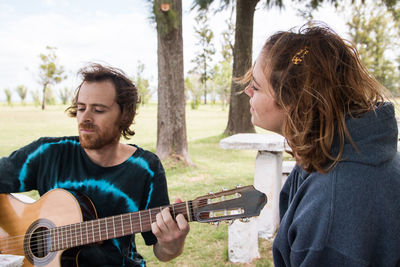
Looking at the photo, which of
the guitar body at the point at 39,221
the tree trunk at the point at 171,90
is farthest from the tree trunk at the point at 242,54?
the guitar body at the point at 39,221

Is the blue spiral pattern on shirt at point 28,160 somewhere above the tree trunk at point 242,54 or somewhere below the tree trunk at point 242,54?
below

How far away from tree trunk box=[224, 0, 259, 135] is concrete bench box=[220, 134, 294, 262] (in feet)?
20.6

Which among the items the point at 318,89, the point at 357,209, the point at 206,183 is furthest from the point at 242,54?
the point at 357,209

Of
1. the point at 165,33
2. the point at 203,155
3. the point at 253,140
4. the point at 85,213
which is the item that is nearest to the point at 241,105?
the point at 203,155

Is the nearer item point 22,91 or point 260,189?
point 260,189

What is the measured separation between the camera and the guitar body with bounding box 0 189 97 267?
170cm

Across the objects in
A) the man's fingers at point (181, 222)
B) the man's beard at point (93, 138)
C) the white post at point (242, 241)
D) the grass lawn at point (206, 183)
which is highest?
the man's beard at point (93, 138)

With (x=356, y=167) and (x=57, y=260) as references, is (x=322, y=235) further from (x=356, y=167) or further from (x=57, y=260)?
(x=57, y=260)

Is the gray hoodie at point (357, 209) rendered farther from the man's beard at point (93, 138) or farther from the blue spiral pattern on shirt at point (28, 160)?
the blue spiral pattern on shirt at point (28, 160)

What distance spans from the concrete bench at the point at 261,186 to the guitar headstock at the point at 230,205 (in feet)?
4.10

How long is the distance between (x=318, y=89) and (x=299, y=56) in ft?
0.49

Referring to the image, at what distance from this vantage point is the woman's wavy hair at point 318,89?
43.5 inches

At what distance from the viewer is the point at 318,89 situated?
1.12 metres

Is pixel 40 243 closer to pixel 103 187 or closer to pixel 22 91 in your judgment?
pixel 103 187
